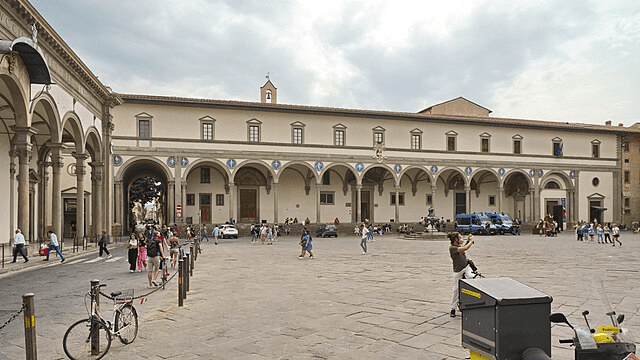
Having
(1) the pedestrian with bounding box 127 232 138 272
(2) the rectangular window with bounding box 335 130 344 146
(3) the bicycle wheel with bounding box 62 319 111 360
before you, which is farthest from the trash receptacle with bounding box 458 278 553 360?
(2) the rectangular window with bounding box 335 130 344 146

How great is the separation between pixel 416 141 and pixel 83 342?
120 feet

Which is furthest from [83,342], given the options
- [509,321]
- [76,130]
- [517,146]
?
[517,146]

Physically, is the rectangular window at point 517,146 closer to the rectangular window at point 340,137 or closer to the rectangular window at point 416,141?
the rectangular window at point 416,141

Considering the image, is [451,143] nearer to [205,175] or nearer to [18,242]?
[205,175]

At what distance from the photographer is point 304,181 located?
39719 millimetres

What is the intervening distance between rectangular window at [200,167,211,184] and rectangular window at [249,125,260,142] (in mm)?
4431

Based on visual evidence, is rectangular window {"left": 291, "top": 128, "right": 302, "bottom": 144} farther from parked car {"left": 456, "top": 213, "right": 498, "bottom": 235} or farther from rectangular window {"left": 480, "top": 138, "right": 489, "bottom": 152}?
rectangular window {"left": 480, "top": 138, "right": 489, "bottom": 152}

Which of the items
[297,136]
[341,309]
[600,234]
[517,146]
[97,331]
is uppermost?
[297,136]

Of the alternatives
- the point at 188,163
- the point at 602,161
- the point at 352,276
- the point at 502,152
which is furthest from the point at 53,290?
the point at 602,161

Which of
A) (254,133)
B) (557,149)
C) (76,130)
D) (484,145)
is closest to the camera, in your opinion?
(76,130)

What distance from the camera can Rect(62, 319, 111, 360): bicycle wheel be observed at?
5.45 m

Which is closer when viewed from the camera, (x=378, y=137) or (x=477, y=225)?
(x=477, y=225)

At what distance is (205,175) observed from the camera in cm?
3709

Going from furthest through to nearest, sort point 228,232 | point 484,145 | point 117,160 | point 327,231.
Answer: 1. point 484,145
2. point 327,231
3. point 228,232
4. point 117,160
